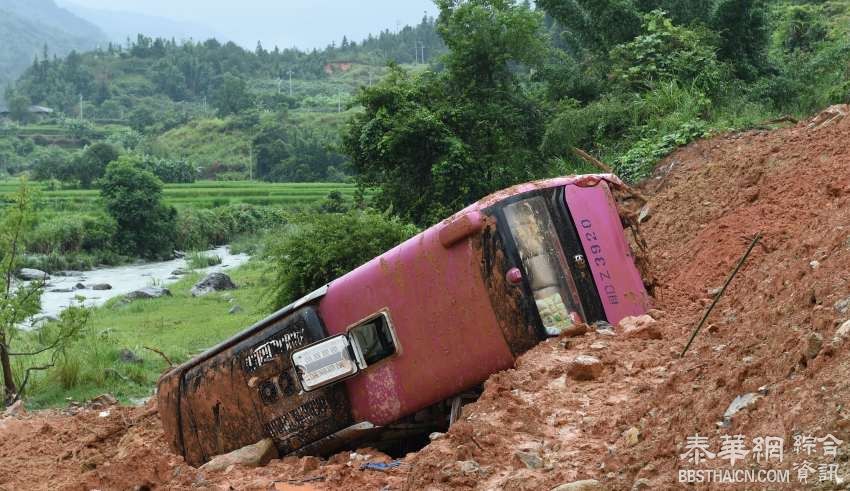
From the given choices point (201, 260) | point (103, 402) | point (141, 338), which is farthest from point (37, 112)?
point (103, 402)

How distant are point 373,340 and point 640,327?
1.71 m

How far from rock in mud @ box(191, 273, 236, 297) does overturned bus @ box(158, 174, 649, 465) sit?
20.8 meters

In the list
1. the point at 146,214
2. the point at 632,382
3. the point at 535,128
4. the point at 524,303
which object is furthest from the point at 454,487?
the point at 146,214

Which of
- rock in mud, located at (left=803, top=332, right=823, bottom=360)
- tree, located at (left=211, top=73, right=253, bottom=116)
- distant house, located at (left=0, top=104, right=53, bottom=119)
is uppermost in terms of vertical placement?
distant house, located at (left=0, top=104, right=53, bottom=119)

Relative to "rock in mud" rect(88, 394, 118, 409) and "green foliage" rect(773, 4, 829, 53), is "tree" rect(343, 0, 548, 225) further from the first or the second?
"green foliage" rect(773, 4, 829, 53)

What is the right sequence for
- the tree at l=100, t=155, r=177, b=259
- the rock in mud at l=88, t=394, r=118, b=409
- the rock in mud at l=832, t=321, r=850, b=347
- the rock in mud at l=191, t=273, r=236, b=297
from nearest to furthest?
the rock in mud at l=832, t=321, r=850, b=347
the rock in mud at l=88, t=394, r=118, b=409
the rock in mud at l=191, t=273, r=236, b=297
the tree at l=100, t=155, r=177, b=259

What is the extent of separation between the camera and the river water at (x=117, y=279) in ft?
90.6

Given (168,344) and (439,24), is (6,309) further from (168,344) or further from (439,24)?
(439,24)

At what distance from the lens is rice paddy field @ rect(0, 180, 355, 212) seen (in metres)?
43.9

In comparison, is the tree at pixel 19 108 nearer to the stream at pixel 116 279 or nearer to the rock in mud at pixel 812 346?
the stream at pixel 116 279

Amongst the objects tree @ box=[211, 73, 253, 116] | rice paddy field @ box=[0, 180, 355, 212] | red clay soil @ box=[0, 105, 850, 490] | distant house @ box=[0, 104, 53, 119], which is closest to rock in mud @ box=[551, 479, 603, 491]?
red clay soil @ box=[0, 105, 850, 490]

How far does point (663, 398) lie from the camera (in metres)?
4.43

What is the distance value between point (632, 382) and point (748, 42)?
1320cm

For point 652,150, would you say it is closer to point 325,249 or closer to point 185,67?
point 325,249
